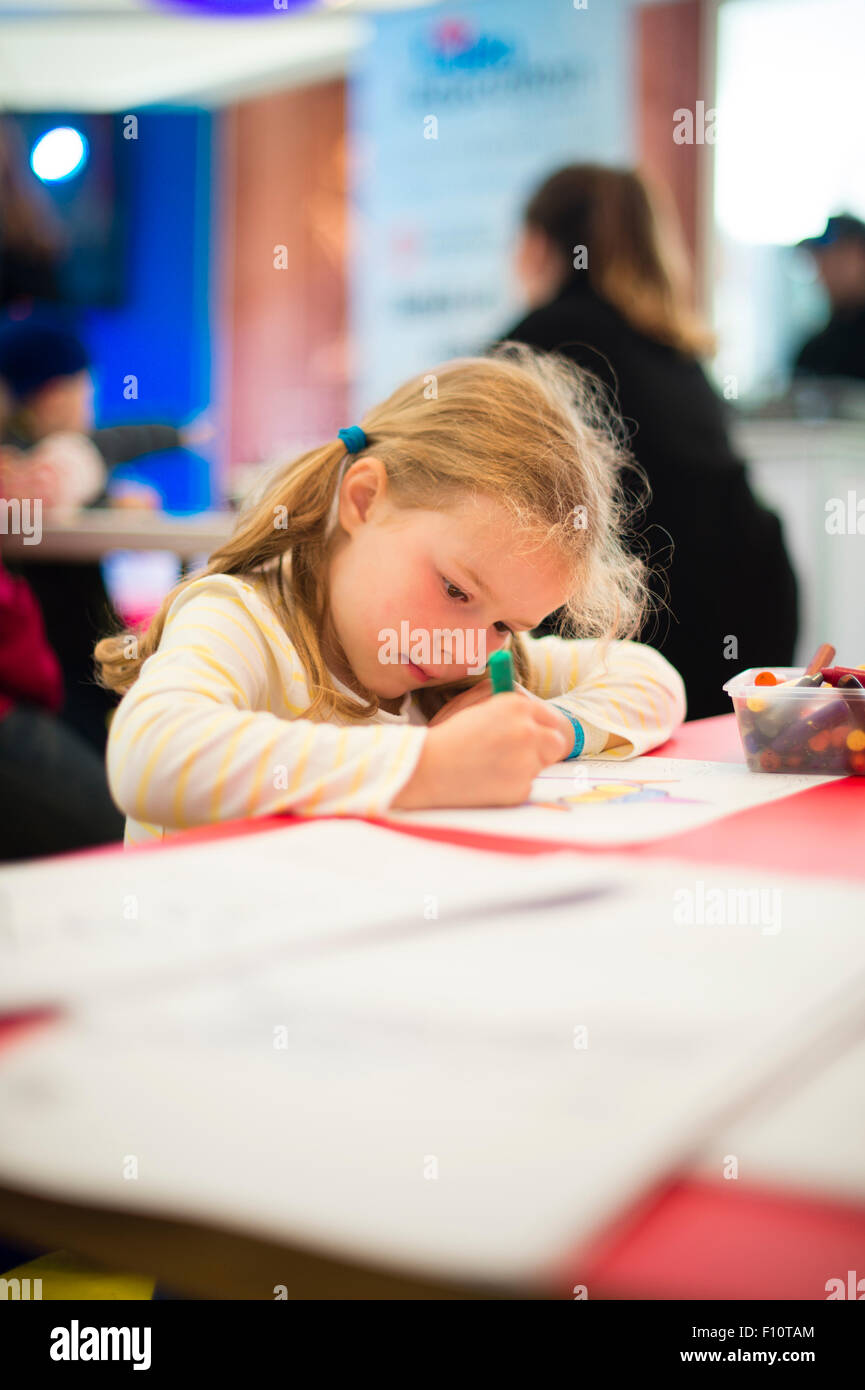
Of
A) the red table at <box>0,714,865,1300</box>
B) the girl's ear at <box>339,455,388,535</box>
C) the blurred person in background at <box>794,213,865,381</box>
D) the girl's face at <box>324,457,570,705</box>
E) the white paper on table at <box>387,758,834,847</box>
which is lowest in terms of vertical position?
the red table at <box>0,714,865,1300</box>

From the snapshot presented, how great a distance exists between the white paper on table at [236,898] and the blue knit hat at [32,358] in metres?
2.44

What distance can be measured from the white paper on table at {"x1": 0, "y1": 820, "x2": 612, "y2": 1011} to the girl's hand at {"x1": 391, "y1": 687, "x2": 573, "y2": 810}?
0.08 m

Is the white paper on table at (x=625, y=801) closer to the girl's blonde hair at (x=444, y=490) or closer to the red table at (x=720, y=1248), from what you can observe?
the girl's blonde hair at (x=444, y=490)

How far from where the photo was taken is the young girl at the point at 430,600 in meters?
0.80

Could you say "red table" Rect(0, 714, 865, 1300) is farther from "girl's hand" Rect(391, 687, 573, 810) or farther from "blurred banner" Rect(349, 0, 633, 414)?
"blurred banner" Rect(349, 0, 633, 414)

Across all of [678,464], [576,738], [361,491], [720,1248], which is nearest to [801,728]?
[576,738]

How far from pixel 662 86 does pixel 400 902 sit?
4.46m

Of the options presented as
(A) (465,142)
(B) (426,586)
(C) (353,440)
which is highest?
(A) (465,142)

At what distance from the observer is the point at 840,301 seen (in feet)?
13.2

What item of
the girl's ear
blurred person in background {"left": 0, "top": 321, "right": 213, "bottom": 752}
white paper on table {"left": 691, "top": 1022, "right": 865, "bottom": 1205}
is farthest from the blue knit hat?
white paper on table {"left": 691, "top": 1022, "right": 865, "bottom": 1205}

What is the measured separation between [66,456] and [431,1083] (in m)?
2.53

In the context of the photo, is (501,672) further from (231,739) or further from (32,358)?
(32,358)

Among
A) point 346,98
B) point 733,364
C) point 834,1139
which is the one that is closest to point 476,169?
point 733,364

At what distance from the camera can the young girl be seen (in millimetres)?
804
